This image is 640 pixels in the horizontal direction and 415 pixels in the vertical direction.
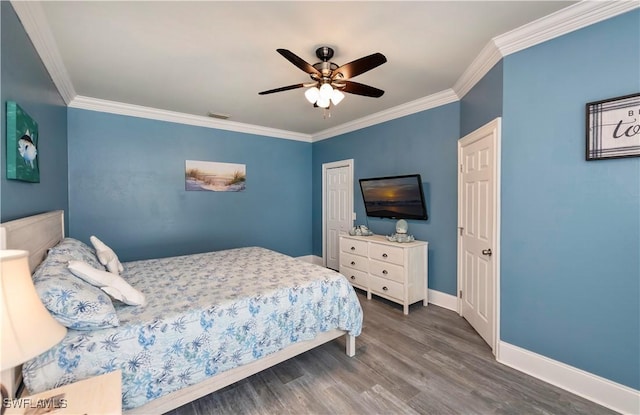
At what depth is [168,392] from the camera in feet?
5.28

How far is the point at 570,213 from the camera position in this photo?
197 cm

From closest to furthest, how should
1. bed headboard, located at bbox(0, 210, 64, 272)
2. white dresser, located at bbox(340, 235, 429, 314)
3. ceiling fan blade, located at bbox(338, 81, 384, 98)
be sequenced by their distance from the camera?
bed headboard, located at bbox(0, 210, 64, 272), ceiling fan blade, located at bbox(338, 81, 384, 98), white dresser, located at bbox(340, 235, 429, 314)

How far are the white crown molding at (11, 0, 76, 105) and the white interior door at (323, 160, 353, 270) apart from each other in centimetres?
369

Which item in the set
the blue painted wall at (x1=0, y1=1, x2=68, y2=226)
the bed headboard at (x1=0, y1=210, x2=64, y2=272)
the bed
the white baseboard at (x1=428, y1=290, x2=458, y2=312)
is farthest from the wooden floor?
the blue painted wall at (x1=0, y1=1, x2=68, y2=226)

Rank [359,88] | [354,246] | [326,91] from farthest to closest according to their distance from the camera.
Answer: [354,246], [359,88], [326,91]

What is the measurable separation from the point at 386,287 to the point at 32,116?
3764 mm

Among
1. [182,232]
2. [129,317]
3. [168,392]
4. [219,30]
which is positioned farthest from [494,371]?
[182,232]

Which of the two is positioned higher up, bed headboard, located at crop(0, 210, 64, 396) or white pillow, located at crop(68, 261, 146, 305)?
bed headboard, located at crop(0, 210, 64, 396)

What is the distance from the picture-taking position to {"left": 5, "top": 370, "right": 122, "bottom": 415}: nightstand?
1060 millimetres

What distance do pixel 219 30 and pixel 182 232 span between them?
3.00 m

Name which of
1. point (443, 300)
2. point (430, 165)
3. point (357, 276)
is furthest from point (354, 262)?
point (430, 165)

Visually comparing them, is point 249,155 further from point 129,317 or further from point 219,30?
point 129,317

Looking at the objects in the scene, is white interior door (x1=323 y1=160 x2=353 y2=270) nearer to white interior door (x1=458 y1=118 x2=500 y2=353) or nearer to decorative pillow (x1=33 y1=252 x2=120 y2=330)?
white interior door (x1=458 y1=118 x2=500 y2=353)

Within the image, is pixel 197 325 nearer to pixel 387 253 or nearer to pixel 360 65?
pixel 360 65
